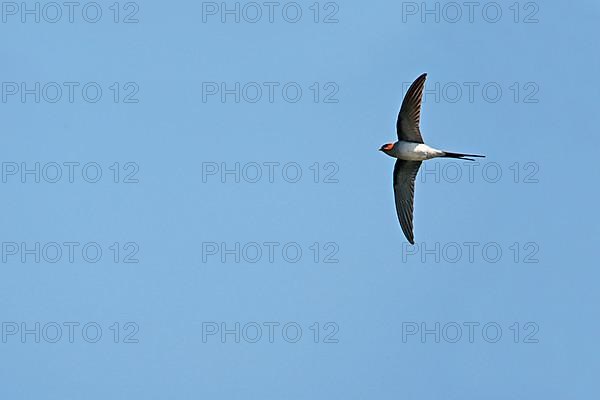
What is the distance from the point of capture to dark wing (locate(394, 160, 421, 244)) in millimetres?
20766

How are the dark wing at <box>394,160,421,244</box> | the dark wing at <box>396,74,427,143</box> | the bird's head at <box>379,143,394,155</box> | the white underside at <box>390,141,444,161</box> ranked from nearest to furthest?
the dark wing at <box>396,74,427,143</box>, the white underside at <box>390,141,444,161</box>, the bird's head at <box>379,143,394,155</box>, the dark wing at <box>394,160,421,244</box>

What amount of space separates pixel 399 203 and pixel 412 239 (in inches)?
26.0

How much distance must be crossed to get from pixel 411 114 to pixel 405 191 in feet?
5.48

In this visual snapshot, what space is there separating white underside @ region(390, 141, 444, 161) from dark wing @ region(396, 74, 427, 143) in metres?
0.11

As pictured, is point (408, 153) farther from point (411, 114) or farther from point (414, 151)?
point (411, 114)

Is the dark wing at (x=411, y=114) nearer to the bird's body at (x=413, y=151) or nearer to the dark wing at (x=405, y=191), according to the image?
the bird's body at (x=413, y=151)

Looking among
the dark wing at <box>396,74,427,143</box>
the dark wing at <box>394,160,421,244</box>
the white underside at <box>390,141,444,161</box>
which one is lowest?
the dark wing at <box>394,160,421,244</box>

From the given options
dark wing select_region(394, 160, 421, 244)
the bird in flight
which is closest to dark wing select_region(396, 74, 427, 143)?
the bird in flight

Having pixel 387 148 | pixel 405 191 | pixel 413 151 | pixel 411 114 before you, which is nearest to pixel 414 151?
pixel 413 151

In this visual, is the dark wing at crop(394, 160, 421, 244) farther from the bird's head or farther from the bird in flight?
the bird's head

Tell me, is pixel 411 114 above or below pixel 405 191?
above

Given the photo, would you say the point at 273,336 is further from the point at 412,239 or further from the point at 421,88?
the point at 421,88

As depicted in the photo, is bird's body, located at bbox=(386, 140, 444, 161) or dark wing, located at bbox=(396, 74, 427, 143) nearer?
dark wing, located at bbox=(396, 74, 427, 143)

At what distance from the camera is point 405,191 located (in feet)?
68.8
